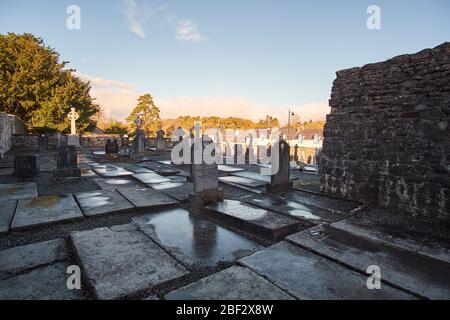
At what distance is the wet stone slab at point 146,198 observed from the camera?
Result: 566cm

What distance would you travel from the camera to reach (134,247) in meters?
3.54

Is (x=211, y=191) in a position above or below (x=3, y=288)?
above

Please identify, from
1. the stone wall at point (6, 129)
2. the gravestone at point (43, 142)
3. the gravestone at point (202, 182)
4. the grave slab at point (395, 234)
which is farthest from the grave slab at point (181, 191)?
the gravestone at point (43, 142)

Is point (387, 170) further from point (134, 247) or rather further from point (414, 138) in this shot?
point (134, 247)

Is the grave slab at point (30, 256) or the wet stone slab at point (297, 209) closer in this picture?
the grave slab at point (30, 256)

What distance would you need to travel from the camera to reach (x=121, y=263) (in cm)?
305

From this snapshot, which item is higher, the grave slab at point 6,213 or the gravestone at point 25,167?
the gravestone at point 25,167

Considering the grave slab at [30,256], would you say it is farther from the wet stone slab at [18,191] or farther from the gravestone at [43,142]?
the gravestone at [43,142]

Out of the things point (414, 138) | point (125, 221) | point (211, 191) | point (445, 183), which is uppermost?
point (414, 138)

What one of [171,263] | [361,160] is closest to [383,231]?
[361,160]

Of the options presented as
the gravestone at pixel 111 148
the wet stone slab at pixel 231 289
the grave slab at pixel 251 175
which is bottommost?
the wet stone slab at pixel 231 289

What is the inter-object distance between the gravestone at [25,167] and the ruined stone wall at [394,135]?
9.97 m

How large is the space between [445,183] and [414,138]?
0.99m

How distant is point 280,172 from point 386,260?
13.9 feet
